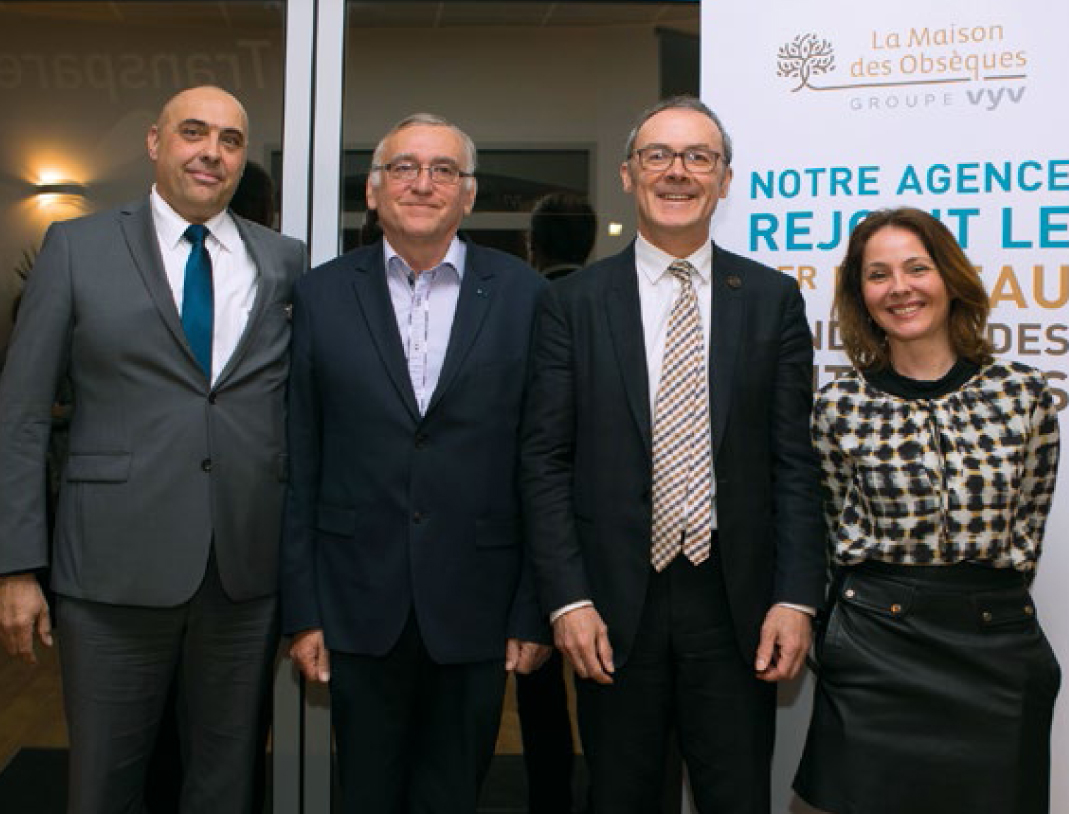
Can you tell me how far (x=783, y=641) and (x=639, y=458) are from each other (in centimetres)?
46

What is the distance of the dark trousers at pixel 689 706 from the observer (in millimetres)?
2033

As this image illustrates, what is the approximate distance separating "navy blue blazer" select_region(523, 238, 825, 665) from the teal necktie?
69cm

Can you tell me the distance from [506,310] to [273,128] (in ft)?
4.08

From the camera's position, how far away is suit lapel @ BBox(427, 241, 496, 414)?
6.88 feet

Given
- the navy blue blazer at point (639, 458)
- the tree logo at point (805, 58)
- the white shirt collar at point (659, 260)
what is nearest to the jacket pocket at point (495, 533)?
the navy blue blazer at point (639, 458)

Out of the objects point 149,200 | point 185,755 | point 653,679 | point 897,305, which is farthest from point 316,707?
point 897,305

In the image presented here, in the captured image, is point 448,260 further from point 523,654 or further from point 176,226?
point 523,654

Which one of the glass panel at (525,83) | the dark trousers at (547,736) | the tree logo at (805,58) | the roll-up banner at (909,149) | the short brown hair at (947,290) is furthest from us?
the glass panel at (525,83)

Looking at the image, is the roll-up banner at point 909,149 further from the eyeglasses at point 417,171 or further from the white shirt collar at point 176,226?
the white shirt collar at point 176,226

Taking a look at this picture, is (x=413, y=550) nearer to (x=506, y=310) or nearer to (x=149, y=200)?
A: (x=506, y=310)

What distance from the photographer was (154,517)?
2.12 metres

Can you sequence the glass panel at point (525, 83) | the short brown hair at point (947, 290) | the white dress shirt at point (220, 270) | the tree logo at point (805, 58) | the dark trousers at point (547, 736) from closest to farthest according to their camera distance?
the short brown hair at point (947, 290) → the white dress shirt at point (220, 270) → the tree logo at point (805, 58) → the dark trousers at point (547, 736) → the glass panel at point (525, 83)

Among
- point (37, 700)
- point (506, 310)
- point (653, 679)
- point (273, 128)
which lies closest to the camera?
point (653, 679)

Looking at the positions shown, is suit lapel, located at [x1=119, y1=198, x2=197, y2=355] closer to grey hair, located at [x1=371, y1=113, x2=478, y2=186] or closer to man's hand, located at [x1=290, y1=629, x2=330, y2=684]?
grey hair, located at [x1=371, y1=113, x2=478, y2=186]
